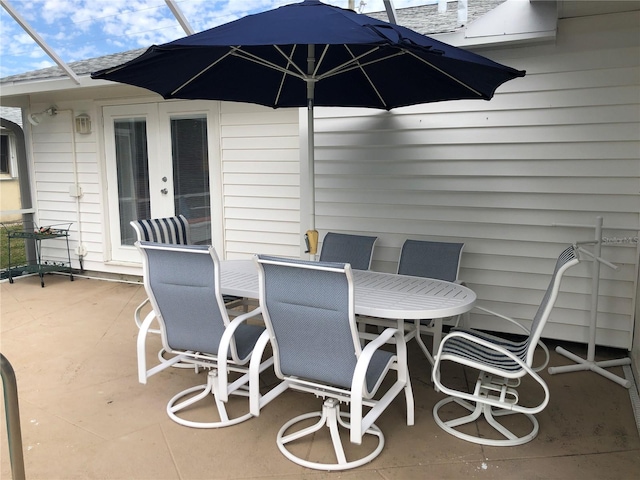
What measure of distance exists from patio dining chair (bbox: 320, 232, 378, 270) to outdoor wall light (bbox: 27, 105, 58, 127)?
4.02 metres

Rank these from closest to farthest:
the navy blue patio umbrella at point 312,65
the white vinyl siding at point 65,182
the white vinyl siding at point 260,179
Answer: the navy blue patio umbrella at point 312,65
the white vinyl siding at point 260,179
the white vinyl siding at point 65,182

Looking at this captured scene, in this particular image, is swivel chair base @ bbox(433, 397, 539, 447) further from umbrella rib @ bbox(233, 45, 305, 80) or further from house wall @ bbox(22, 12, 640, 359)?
umbrella rib @ bbox(233, 45, 305, 80)

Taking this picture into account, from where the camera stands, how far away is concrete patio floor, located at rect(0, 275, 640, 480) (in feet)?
7.38

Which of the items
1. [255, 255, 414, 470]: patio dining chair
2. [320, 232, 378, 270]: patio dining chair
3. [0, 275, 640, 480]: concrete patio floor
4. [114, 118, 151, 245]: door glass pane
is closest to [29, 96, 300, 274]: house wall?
[114, 118, 151, 245]: door glass pane

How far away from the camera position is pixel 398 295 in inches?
104

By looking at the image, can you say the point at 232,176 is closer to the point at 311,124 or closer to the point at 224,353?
the point at 311,124

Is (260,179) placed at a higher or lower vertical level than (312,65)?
lower

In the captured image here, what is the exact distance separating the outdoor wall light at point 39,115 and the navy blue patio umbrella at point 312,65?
3.40m

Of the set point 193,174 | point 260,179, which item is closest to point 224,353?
point 260,179

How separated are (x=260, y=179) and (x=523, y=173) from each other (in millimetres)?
2432

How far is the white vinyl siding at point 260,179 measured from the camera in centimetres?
476

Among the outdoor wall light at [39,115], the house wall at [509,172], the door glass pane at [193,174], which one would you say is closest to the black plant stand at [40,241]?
the outdoor wall light at [39,115]

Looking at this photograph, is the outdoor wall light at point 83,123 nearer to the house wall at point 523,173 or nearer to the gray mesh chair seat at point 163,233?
the gray mesh chair seat at point 163,233

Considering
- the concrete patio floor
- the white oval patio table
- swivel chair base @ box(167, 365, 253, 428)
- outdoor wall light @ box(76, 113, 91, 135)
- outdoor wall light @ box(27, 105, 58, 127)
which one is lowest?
the concrete patio floor
